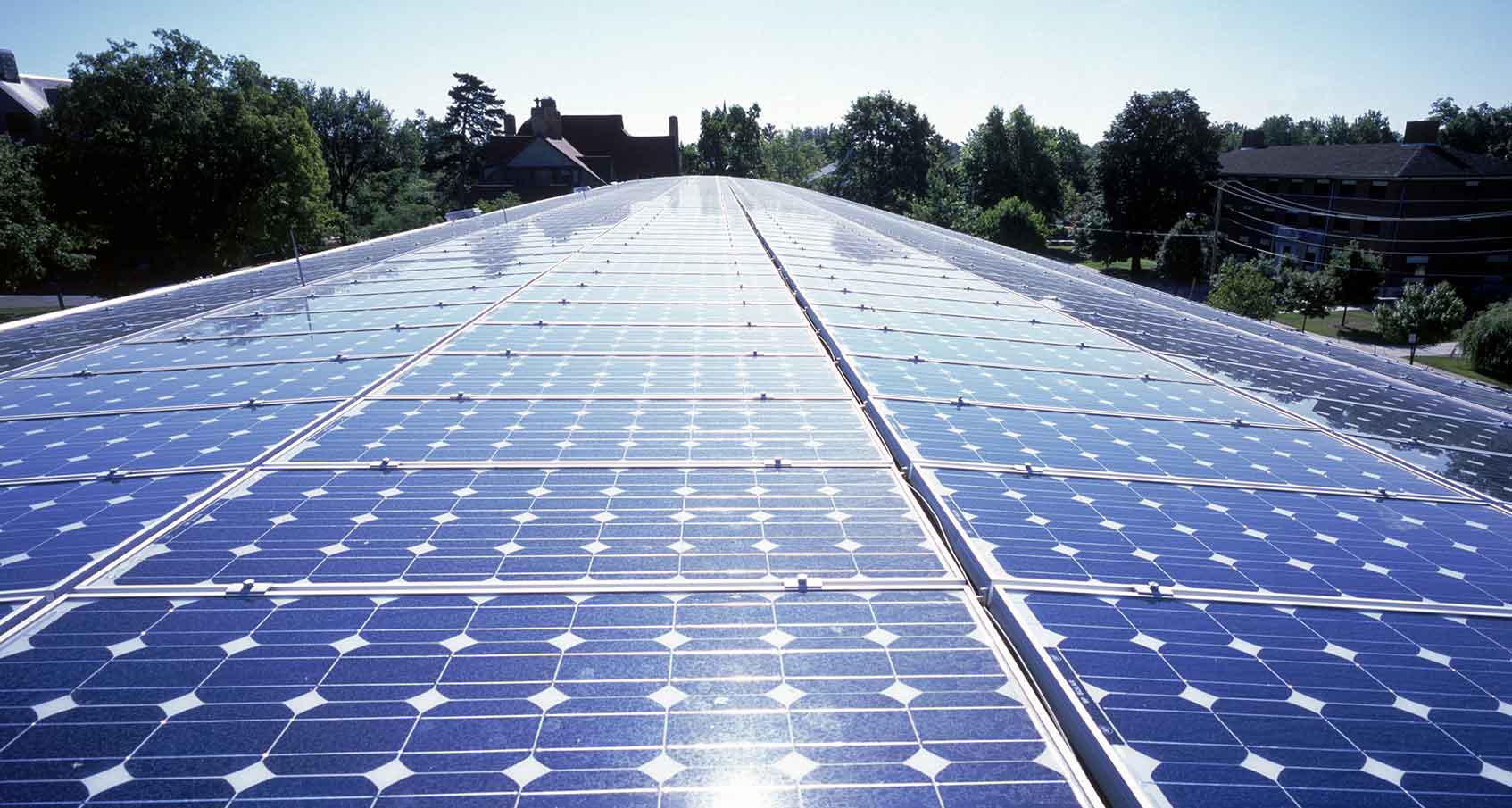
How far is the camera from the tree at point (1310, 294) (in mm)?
51719

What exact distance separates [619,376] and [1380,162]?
3027 inches

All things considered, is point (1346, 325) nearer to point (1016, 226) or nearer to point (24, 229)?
point (1016, 226)

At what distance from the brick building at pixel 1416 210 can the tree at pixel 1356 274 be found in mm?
5966

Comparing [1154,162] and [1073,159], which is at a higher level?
[1073,159]

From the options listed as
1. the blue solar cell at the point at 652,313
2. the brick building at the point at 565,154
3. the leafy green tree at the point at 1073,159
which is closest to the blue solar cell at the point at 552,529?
the blue solar cell at the point at 652,313

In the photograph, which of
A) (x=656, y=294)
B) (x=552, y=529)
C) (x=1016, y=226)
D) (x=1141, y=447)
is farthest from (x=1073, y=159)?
(x=552, y=529)

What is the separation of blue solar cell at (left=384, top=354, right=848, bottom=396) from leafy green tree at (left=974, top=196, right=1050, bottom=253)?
227 feet

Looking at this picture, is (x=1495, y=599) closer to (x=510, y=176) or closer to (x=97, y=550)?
(x=97, y=550)

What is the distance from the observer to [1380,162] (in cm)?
6341

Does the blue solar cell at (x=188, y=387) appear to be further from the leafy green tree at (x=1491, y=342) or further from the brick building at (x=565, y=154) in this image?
the brick building at (x=565, y=154)

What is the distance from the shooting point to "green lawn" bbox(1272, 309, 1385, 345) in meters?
50.3

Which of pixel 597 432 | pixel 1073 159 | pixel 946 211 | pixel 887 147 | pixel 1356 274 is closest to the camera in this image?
pixel 597 432

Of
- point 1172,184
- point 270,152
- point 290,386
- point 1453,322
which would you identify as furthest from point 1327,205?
point 270,152

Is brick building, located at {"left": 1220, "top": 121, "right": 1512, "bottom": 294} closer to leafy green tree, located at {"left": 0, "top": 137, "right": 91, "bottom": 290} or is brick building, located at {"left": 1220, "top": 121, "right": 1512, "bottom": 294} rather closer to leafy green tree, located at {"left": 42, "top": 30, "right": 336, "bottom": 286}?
leafy green tree, located at {"left": 42, "top": 30, "right": 336, "bottom": 286}
